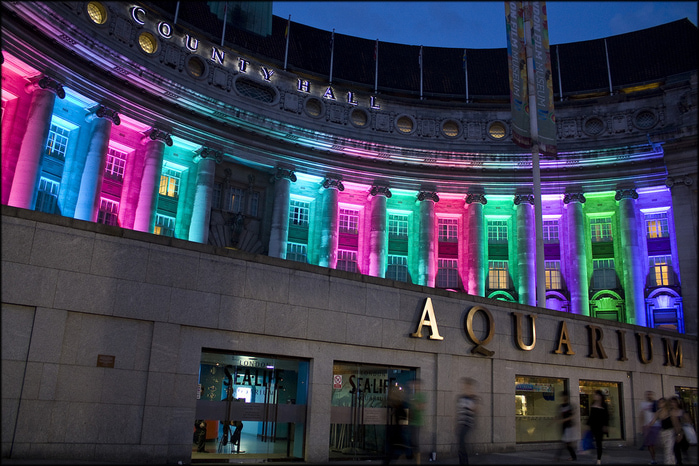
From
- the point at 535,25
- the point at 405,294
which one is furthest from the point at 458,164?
the point at 405,294

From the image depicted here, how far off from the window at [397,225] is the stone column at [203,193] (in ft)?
52.2

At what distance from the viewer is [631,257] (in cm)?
4612

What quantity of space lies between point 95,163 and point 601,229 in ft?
131

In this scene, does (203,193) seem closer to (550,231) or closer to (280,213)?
(280,213)

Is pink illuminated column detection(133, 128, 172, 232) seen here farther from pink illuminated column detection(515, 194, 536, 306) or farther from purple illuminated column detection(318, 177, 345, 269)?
pink illuminated column detection(515, 194, 536, 306)

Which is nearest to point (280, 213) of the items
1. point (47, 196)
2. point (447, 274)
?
point (447, 274)

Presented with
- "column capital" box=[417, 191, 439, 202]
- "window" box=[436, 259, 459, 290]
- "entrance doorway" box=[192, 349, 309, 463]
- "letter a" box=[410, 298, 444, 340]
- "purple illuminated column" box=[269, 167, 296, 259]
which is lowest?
"entrance doorway" box=[192, 349, 309, 463]

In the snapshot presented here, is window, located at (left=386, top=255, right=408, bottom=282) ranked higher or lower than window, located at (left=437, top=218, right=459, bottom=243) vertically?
lower

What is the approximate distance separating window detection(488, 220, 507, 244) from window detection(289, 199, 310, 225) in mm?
16201

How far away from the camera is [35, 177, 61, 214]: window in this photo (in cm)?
3766

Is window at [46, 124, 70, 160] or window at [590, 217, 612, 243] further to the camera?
window at [590, 217, 612, 243]

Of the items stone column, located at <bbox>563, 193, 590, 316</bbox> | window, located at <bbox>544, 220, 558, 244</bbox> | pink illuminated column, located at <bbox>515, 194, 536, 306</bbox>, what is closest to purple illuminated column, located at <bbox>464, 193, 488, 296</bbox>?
pink illuminated column, located at <bbox>515, 194, 536, 306</bbox>

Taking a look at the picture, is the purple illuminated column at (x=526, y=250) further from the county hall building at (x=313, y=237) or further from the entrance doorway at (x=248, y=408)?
the entrance doorway at (x=248, y=408)

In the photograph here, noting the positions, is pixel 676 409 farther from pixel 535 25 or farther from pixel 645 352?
pixel 535 25
